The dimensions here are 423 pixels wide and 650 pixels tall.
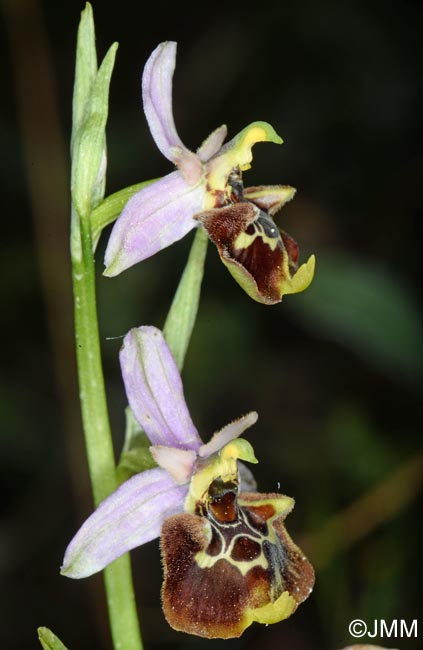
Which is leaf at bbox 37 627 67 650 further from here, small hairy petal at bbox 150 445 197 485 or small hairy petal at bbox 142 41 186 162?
small hairy petal at bbox 142 41 186 162

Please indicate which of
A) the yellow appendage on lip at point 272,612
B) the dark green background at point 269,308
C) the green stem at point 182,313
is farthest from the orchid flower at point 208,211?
the dark green background at point 269,308

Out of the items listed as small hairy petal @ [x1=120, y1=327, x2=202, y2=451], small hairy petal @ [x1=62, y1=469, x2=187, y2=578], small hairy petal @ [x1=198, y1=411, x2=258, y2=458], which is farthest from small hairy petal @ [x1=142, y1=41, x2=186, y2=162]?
small hairy petal @ [x1=62, y1=469, x2=187, y2=578]

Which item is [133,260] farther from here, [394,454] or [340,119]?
[340,119]

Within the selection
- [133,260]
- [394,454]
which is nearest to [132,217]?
[133,260]

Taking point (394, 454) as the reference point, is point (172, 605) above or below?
above

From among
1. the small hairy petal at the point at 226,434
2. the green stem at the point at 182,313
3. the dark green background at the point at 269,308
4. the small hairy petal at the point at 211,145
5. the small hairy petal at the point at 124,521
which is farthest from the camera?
the dark green background at the point at 269,308

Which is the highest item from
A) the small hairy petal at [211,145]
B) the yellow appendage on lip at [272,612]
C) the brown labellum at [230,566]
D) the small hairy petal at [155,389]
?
the small hairy petal at [211,145]

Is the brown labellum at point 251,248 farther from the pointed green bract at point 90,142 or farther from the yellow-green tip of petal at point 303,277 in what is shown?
the pointed green bract at point 90,142
